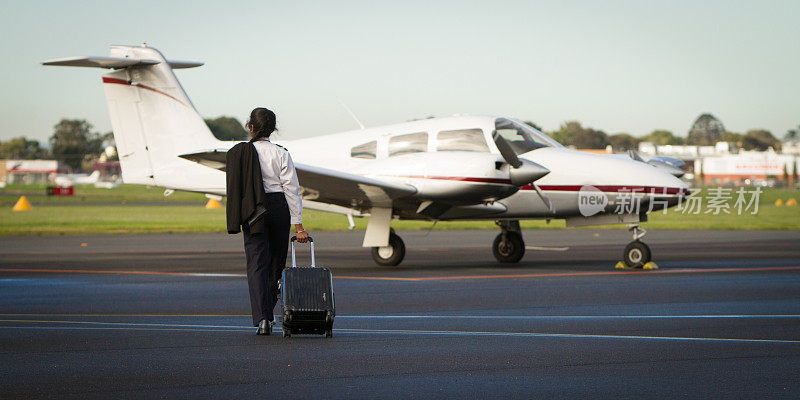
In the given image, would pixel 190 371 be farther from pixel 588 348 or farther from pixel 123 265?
pixel 123 265

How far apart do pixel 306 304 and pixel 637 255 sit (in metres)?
8.91

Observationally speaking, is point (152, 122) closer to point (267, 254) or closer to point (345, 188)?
point (345, 188)

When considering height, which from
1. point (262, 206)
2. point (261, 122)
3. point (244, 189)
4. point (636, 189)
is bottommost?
point (636, 189)

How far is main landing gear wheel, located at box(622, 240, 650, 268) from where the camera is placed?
14469 millimetres

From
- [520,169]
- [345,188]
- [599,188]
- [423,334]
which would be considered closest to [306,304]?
[423,334]

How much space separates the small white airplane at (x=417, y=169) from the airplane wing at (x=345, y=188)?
0.02 meters

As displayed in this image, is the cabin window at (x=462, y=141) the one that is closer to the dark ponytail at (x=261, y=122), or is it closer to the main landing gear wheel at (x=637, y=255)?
the main landing gear wheel at (x=637, y=255)

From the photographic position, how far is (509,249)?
53.3ft

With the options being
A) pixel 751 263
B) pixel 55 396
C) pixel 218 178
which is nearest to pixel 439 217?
pixel 218 178

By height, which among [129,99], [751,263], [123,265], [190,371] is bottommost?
[751,263]

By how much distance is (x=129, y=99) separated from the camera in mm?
16766

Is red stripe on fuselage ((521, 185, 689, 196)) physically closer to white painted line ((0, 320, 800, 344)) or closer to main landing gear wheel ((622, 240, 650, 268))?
main landing gear wheel ((622, 240, 650, 268))

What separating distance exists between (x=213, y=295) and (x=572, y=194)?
6.93m

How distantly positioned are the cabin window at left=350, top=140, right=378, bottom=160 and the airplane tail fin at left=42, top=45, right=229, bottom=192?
263 centimetres
